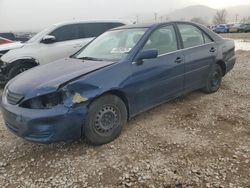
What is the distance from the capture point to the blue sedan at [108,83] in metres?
3.25

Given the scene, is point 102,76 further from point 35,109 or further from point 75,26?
point 75,26

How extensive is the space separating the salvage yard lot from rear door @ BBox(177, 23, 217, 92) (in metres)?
0.67

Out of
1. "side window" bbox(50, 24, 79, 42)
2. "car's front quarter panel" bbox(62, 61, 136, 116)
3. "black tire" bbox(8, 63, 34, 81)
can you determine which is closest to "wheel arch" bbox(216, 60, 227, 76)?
"car's front quarter panel" bbox(62, 61, 136, 116)

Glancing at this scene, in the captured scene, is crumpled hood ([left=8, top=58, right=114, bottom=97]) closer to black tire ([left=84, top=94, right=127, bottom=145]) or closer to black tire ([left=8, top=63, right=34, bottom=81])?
black tire ([left=84, top=94, right=127, bottom=145])

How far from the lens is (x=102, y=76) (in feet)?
11.6

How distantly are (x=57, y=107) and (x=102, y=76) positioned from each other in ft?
2.30

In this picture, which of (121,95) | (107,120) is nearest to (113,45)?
(121,95)

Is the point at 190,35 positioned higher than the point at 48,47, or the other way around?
the point at 190,35

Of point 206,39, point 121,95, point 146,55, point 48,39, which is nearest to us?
point 121,95

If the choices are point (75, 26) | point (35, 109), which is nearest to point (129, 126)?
point (35, 109)

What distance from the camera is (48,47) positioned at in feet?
23.9

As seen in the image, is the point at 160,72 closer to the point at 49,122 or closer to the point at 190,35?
the point at 190,35

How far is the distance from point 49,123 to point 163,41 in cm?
229

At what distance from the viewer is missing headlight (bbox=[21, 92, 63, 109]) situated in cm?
325
